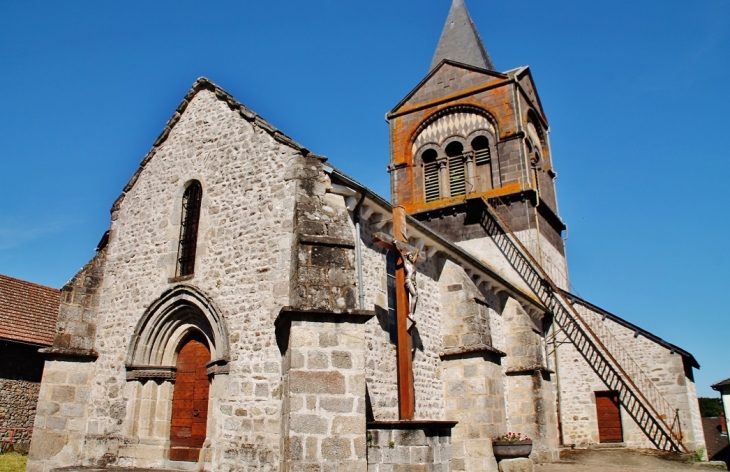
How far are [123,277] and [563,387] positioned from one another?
13678mm

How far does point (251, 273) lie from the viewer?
394 inches

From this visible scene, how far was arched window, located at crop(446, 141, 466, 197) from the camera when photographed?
22.3 m

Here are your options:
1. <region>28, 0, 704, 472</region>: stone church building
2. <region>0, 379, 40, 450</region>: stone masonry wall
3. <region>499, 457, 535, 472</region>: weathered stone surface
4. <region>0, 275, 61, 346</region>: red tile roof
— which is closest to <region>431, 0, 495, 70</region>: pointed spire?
<region>28, 0, 704, 472</region>: stone church building

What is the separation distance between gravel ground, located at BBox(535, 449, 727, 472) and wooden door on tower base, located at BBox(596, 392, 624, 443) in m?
0.74

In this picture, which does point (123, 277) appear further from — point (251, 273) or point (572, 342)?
point (572, 342)

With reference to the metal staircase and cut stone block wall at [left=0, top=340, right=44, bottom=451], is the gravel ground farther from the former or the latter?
cut stone block wall at [left=0, top=340, right=44, bottom=451]

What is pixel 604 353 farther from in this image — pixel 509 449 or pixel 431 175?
pixel 431 175

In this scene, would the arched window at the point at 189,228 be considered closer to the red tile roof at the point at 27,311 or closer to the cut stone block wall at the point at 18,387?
the red tile roof at the point at 27,311

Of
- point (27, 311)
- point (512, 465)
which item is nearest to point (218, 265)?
point (512, 465)

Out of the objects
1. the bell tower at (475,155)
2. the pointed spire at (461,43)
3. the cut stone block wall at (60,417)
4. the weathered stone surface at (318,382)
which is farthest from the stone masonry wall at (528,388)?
the pointed spire at (461,43)

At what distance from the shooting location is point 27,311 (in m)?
18.1

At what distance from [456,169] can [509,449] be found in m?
12.6

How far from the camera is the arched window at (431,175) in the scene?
2267 cm

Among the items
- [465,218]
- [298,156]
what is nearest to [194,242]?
[298,156]
